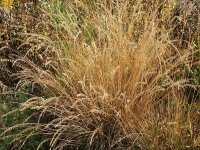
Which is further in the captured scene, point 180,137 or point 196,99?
point 196,99

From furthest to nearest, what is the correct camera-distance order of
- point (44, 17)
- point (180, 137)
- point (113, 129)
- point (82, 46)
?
point (44, 17)
point (82, 46)
point (113, 129)
point (180, 137)

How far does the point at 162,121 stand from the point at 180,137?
0.61ft

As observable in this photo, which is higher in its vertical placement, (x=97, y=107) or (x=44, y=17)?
(x=44, y=17)

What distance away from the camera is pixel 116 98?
374 centimetres

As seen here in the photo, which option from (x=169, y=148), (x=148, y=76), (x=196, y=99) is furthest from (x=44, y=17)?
(x=169, y=148)

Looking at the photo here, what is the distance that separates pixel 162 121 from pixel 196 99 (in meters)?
0.68

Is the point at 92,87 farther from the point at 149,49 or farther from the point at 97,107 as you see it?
the point at 149,49

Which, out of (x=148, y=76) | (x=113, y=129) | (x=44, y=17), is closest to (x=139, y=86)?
(x=148, y=76)

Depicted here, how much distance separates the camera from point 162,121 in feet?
11.9

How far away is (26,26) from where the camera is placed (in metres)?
5.33

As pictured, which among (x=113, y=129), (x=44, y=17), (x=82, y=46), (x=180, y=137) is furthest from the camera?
(x=44, y=17)

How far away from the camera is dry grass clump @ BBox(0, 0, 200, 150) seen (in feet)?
11.9

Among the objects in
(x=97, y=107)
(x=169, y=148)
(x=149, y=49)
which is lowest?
(x=169, y=148)

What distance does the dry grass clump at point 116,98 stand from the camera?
3.63 metres
